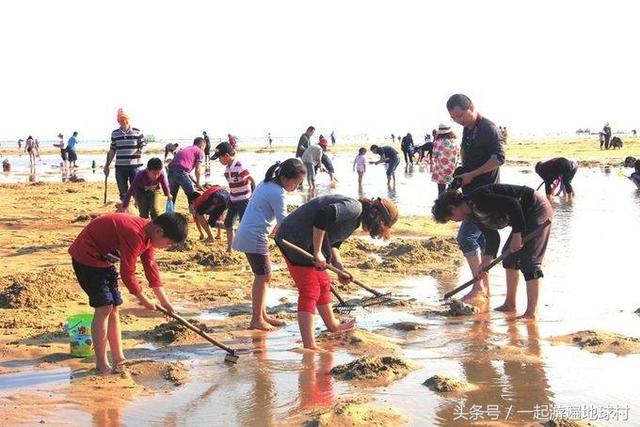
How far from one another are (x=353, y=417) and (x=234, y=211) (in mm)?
5412

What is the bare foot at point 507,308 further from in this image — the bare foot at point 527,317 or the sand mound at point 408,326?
the sand mound at point 408,326

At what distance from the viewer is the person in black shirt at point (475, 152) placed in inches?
260

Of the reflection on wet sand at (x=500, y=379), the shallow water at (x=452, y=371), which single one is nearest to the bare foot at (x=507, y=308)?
the shallow water at (x=452, y=371)

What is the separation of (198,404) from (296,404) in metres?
0.54

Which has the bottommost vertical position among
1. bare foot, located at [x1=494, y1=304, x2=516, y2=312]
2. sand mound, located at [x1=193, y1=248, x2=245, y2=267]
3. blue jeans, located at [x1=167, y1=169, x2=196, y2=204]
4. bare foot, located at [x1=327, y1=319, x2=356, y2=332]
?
bare foot, located at [x1=494, y1=304, x2=516, y2=312]

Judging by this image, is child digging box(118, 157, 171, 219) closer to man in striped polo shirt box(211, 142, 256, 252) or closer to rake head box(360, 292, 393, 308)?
man in striped polo shirt box(211, 142, 256, 252)

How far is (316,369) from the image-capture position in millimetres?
4824

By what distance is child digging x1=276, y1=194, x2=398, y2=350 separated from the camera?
520cm

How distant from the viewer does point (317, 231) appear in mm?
5176

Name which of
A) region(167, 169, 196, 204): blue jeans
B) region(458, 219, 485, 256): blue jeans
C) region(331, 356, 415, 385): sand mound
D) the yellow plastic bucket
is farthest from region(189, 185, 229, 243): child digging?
region(331, 356, 415, 385): sand mound

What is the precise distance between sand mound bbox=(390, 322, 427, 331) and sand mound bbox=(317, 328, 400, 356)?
0.27 meters

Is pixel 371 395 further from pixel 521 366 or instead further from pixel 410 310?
pixel 410 310

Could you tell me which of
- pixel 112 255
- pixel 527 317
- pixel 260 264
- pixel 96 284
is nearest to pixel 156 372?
pixel 96 284

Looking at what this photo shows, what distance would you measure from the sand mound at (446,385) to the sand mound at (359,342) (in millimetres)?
817
